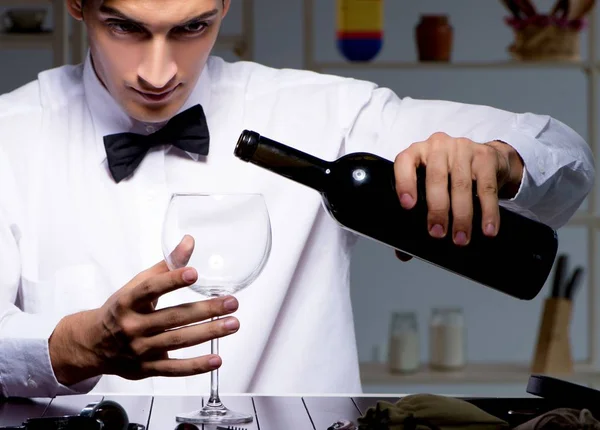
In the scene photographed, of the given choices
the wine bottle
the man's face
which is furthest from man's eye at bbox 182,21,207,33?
the wine bottle

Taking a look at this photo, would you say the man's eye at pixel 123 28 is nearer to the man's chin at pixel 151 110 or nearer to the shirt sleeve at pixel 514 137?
the man's chin at pixel 151 110

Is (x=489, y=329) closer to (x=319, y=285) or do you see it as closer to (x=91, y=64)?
(x=319, y=285)

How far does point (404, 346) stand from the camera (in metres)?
3.26

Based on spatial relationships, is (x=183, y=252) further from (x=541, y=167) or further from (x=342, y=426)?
(x=541, y=167)

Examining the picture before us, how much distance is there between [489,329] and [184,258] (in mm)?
3284

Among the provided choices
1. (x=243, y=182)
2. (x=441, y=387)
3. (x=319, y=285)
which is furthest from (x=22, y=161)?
(x=441, y=387)

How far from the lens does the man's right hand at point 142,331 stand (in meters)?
1.03

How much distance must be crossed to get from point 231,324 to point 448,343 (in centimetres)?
239

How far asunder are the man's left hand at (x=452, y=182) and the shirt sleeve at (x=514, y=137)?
0.26 m

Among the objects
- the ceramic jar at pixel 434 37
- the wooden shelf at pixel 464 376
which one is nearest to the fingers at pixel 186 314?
the wooden shelf at pixel 464 376

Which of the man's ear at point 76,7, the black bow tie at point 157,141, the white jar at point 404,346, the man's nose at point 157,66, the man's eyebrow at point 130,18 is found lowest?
the white jar at point 404,346

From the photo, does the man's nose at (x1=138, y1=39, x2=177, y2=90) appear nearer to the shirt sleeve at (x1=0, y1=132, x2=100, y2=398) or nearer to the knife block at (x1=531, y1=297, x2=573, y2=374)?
the shirt sleeve at (x1=0, y1=132, x2=100, y2=398)

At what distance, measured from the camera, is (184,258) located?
3.29 ft

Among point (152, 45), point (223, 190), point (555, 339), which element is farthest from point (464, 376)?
point (152, 45)
